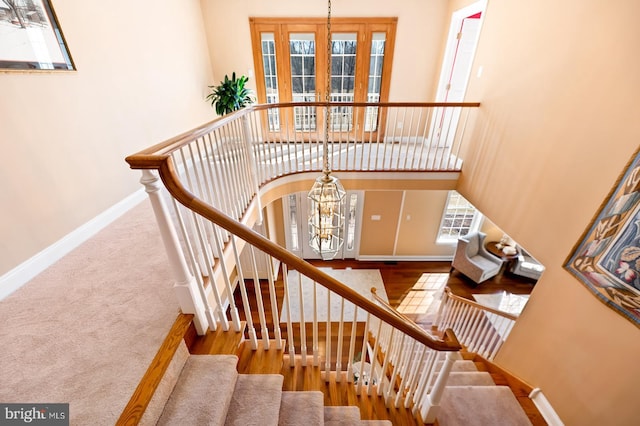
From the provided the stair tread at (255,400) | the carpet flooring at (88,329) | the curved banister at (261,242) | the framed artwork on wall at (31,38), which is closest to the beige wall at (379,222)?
the curved banister at (261,242)

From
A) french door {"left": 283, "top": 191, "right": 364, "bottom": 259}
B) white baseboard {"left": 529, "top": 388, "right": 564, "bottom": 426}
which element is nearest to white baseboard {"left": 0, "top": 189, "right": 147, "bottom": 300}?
french door {"left": 283, "top": 191, "right": 364, "bottom": 259}

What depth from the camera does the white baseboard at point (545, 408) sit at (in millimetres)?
2082

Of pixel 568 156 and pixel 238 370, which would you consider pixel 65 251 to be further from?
pixel 568 156

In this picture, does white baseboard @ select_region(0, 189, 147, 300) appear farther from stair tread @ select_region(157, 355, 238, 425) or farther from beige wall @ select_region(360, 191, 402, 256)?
beige wall @ select_region(360, 191, 402, 256)

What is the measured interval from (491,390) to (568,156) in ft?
7.06

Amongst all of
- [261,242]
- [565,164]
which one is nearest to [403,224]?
[565,164]

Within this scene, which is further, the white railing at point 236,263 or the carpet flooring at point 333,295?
the carpet flooring at point 333,295

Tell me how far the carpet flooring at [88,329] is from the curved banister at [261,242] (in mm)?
680

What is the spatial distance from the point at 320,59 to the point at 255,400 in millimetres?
4961

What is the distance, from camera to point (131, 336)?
125 cm

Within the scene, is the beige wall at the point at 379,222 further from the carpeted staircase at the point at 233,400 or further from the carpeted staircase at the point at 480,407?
the carpeted staircase at the point at 233,400

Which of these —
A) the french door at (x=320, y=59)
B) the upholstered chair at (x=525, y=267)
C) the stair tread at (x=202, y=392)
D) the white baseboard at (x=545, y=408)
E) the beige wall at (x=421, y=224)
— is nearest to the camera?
the stair tread at (x=202, y=392)

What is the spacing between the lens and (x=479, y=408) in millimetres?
2107

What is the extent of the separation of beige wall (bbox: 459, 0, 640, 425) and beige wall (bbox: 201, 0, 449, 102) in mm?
1483
